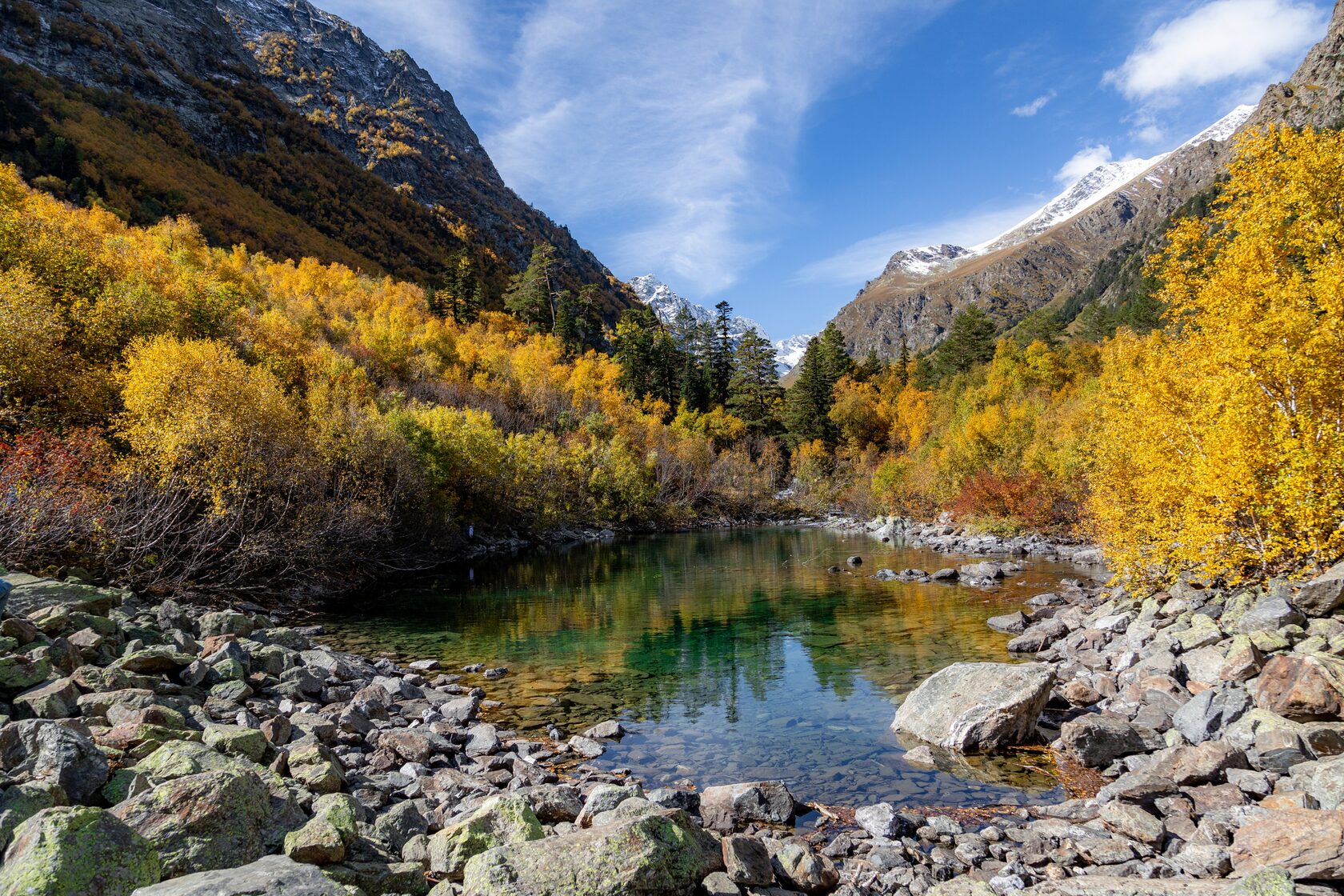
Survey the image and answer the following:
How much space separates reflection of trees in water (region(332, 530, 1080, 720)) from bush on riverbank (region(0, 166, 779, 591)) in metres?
4.31

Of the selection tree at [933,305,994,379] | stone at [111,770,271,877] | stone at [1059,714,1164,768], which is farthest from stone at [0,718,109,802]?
tree at [933,305,994,379]

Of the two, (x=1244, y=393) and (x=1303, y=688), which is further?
(x=1244, y=393)

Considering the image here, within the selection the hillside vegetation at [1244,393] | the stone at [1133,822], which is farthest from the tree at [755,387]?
the stone at [1133,822]

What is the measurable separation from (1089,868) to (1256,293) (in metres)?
13.5

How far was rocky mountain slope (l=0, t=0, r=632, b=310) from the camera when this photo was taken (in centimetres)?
7944

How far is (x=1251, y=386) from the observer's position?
13422mm

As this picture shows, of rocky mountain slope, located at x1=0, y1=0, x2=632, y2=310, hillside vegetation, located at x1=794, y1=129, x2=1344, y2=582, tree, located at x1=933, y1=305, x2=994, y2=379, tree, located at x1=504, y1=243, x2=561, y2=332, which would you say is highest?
rocky mountain slope, located at x1=0, y1=0, x2=632, y2=310

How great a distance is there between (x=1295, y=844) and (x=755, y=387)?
9198 centimetres

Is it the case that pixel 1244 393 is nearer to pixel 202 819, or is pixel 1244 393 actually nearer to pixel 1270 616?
pixel 1270 616

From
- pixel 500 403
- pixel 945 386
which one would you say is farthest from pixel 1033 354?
pixel 500 403

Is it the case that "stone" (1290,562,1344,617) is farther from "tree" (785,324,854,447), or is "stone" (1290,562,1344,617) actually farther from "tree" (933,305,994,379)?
"tree" (933,305,994,379)

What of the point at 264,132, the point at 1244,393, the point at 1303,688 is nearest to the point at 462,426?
the point at 1244,393

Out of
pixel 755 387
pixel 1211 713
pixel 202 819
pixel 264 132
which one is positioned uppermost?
pixel 264 132

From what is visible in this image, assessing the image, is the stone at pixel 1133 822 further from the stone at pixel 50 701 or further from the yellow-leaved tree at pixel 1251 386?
the stone at pixel 50 701
